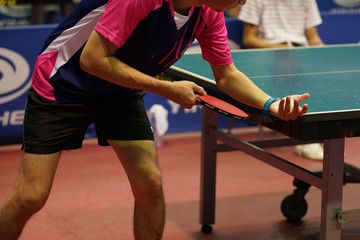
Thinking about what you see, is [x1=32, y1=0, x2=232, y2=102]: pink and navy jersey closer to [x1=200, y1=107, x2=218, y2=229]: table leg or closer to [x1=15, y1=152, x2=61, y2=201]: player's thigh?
[x1=15, y1=152, x2=61, y2=201]: player's thigh

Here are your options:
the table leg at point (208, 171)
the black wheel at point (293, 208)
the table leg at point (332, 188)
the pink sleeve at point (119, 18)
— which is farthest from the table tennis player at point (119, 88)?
the black wheel at point (293, 208)

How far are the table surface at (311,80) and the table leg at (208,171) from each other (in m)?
0.32

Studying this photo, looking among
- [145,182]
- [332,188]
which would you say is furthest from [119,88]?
[332,188]

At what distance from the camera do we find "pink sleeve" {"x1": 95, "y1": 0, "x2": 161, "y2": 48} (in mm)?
2262

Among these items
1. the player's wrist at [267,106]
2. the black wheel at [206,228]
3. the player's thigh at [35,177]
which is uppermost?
the player's wrist at [267,106]

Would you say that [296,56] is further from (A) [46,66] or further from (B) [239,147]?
(A) [46,66]

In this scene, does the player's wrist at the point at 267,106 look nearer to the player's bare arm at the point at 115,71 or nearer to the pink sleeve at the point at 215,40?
the pink sleeve at the point at 215,40

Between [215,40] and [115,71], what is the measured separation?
611 mm

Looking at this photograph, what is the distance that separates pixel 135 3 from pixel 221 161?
9.33 ft

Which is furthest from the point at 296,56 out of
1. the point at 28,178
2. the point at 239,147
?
the point at 28,178

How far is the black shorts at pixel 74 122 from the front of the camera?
8.53 ft

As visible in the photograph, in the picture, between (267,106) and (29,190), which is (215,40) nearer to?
(267,106)

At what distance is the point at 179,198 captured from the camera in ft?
13.8

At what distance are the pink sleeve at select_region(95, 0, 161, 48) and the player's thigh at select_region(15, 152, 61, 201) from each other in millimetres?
581
